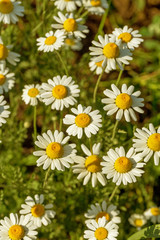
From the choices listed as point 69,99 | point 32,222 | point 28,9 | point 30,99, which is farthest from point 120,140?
point 28,9

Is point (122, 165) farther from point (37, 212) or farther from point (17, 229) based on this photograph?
point (17, 229)

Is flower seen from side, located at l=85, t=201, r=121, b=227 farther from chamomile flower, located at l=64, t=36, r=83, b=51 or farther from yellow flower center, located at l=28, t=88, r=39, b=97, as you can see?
chamomile flower, located at l=64, t=36, r=83, b=51

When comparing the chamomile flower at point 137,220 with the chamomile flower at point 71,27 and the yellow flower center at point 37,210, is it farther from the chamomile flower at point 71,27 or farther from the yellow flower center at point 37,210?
the chamomile flower at point 71,27

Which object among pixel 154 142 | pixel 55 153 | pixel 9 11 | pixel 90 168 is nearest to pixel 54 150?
pixel 55 153

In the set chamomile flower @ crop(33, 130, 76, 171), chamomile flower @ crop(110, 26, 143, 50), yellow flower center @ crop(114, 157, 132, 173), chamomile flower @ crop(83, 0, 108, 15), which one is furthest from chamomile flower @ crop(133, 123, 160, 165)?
chamomile flower @ crop(83, 0, 108, 15)

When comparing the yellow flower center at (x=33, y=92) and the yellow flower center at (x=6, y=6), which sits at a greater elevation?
the yellow flower center at (x=6, y=6)

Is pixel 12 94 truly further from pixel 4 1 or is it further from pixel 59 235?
pixel 59 235

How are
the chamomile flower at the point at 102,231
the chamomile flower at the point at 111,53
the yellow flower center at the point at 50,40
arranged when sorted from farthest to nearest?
the yellow flower center at the point at 50,40 < the chamomile flower at the point at 111,53 < the chamomile flower at the point at 102,231

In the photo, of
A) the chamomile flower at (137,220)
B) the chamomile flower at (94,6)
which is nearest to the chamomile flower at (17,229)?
the chamomile flower at (137,220)
